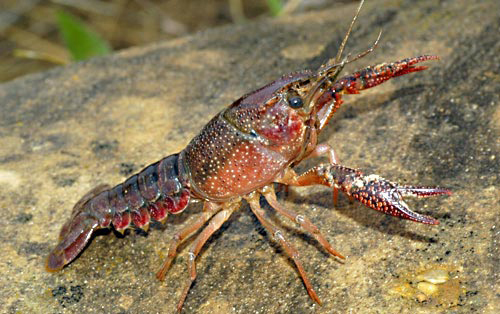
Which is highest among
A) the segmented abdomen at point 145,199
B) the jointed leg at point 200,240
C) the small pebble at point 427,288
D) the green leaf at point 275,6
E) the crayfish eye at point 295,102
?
the green leaf at point 275,6

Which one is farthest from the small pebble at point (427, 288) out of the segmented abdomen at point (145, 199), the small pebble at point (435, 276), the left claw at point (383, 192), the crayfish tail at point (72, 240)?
the crayfish tail at point (72, 240)

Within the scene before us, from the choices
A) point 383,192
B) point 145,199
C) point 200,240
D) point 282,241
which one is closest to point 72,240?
point 145,199

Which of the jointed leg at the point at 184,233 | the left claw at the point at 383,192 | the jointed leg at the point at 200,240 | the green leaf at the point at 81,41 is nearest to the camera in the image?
the left claw at the point at 383,192

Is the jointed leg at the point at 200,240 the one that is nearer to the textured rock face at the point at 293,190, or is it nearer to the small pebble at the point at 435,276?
the textured rock face at the point at 293,190

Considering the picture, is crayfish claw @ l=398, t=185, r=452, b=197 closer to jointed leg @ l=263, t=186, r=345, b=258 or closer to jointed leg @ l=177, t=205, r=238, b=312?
jointed leg @ l=263, t=186, r=345, b=258

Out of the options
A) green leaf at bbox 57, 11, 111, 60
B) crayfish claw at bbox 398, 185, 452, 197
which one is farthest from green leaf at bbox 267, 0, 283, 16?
crayfish claw at bbox 398, 185, 452, 197

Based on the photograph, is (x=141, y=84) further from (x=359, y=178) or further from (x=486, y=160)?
(x=486, y=160)

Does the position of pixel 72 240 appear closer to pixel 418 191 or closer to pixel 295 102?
pixel 295 102
